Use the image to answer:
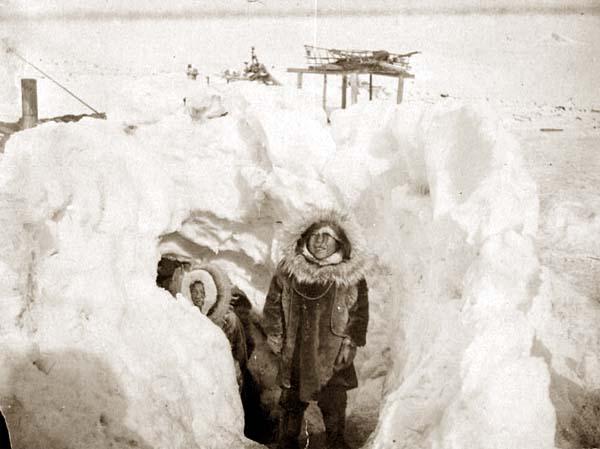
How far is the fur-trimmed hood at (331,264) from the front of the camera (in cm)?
313

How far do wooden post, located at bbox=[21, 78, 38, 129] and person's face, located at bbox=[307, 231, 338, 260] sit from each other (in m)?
4.63

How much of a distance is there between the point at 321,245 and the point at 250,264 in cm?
161

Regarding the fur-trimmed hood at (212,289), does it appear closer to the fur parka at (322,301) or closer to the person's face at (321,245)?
the fur parka at (322,301)

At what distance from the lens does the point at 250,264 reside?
4.62 m

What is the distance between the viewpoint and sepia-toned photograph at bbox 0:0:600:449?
2205 mm

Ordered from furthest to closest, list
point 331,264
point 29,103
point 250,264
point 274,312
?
1. point 29,103
2. point 250,264
3. point 274,312
4. point 331,264

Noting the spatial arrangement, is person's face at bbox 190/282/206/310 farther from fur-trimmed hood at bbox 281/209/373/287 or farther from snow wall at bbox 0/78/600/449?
fur-trimmed hood at bbox 281/209/373/287

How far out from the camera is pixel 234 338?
401cm

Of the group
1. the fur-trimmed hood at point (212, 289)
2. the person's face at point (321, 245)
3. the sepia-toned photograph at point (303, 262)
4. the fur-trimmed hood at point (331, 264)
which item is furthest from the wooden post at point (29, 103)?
the person's face at point (321, 245)

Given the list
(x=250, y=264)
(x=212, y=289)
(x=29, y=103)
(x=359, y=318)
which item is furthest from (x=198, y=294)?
(x=29, y=103)

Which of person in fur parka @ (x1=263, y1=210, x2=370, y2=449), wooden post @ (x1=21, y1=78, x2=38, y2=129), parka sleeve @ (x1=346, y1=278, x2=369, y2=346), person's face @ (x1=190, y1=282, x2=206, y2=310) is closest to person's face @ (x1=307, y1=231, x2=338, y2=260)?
person in fur parka @ (x1=263, y1=210, x2=370, y2=449)

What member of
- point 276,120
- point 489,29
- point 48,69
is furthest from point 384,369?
point 48,69

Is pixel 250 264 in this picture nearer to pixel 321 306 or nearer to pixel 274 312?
pixel 274 312

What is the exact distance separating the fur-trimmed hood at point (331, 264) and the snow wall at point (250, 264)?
1.35 ft
